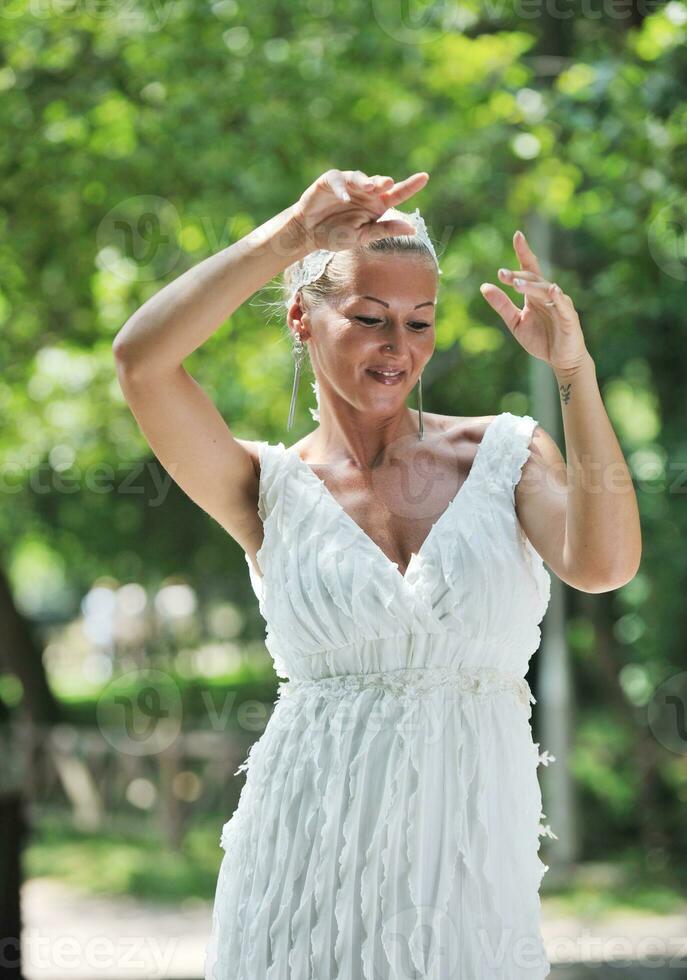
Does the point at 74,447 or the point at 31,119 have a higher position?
the point at 31,119


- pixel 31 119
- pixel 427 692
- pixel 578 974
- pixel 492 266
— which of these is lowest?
pixel 578 974

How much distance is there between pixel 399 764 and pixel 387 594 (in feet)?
0.95

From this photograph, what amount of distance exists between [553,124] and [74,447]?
18.0 ft

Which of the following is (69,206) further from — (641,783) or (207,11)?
(641,783)

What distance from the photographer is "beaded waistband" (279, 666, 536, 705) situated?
2332 mm

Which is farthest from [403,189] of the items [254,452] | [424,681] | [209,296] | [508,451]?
[424,681]

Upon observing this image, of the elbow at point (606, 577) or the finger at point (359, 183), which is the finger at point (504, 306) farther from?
the elbow at point (606, 577)

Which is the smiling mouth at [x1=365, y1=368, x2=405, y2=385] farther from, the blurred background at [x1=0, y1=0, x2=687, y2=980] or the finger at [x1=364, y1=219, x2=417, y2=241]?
the blurred background at [x1=0, y1=0, x2=687, y2=980]

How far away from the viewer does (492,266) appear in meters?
8.52

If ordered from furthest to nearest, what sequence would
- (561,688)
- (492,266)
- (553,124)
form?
(561,688), (492,266), (553,124)

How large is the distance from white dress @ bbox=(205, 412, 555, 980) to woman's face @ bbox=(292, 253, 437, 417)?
0.22 m

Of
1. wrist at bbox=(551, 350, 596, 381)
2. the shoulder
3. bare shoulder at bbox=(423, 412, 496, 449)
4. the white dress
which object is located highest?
wrist at bbox=(551, 350, 596, 381)

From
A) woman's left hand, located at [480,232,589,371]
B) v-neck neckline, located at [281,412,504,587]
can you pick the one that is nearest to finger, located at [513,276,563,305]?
woman's left hand, located at [480,232,589,371]

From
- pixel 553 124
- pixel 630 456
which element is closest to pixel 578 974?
pixel 553 124
